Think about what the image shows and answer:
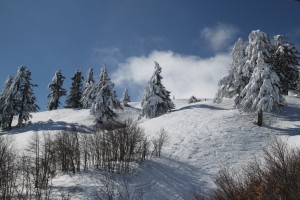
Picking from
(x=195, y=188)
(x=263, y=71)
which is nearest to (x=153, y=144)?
(x=195, y=188)

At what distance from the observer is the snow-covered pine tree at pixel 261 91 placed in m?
35.2

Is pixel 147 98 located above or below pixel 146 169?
above

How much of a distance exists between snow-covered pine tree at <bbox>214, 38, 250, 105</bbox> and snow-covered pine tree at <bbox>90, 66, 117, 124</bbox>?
53.6 ft

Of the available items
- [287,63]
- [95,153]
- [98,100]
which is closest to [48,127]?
[98,100]

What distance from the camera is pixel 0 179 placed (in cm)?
1864

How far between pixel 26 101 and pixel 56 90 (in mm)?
19583

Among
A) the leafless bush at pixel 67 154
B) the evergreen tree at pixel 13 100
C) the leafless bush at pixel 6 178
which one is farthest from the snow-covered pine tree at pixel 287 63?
the evergreen tree at pixel 13 100

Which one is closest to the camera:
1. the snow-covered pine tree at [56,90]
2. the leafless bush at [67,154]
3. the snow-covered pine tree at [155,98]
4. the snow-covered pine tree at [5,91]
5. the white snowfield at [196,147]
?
the white snowfield at [196,147]

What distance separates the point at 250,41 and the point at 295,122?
1108 centimetres

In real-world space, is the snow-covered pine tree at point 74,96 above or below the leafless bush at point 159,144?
above

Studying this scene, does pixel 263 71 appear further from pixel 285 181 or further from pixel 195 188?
pixel 285 181

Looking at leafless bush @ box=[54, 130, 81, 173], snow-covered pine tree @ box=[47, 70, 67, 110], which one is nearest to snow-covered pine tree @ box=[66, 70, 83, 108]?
snow-covered pine tree @ box=[47, 70, 67, 110]

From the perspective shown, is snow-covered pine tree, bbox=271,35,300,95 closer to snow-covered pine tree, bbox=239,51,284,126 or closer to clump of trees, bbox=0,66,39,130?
snow-covered pine tree, bbox=239,51,284,126

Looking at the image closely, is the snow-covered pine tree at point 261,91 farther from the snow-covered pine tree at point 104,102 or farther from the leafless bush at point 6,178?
the leafless bush at point 6,178
